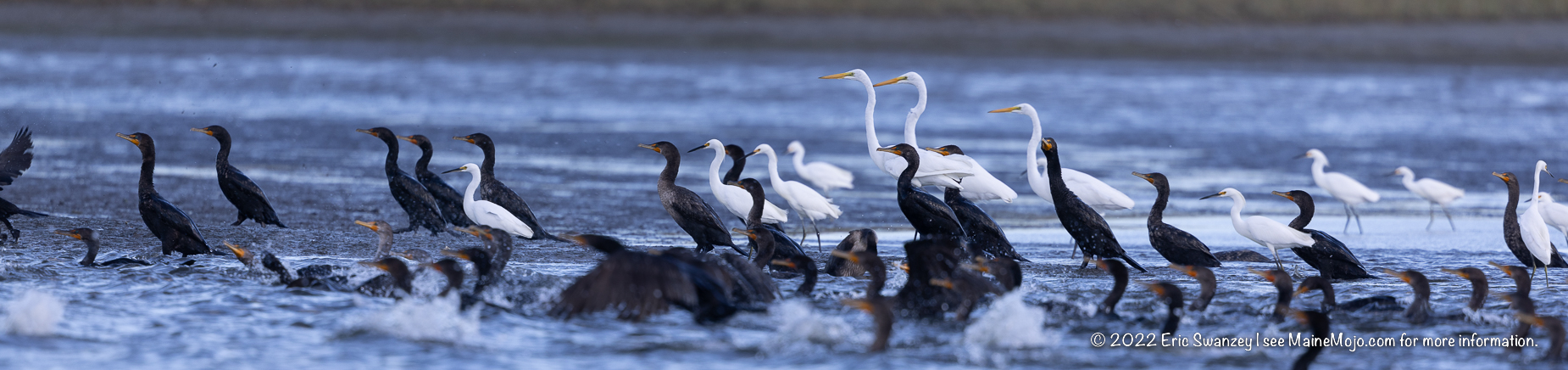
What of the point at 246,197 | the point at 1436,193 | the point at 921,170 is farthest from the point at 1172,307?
the point at 246,197

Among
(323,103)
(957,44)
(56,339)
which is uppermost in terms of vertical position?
(957,44)

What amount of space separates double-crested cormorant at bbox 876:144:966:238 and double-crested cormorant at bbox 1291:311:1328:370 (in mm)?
2777

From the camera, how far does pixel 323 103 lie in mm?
19719

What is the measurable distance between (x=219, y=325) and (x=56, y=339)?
621 millimetres

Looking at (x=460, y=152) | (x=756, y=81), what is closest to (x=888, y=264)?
(x=460, y=152)

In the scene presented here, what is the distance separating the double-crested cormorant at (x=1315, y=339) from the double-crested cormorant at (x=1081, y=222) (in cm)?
210

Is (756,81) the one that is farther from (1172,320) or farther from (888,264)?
(1172,320)

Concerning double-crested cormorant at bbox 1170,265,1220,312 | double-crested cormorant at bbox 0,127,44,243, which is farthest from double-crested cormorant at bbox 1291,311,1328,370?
double-crested cormorant at bbox 0,127,44,243

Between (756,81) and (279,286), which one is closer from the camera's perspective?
(279,286)

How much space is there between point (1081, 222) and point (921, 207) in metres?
0.95

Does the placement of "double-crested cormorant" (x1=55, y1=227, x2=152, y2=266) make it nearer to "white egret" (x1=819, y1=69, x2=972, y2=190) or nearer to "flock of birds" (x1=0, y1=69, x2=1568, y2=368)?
"flock of birds" (x1=0, y1=69, x2=1568, y2=368)

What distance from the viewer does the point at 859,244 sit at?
24.8 feet

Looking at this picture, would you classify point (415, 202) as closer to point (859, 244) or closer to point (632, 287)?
point (859, 244)

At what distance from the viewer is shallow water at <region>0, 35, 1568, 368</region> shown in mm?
5672
